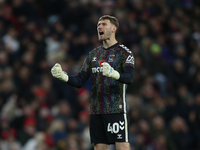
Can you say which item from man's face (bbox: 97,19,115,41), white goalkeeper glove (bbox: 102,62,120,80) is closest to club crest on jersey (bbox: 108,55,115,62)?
man's face (bbox: 97,19,115,41)

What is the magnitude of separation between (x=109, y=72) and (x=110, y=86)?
2.27 ft

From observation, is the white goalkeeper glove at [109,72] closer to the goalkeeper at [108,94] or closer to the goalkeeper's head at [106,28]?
the goalkeeper at [108,94]

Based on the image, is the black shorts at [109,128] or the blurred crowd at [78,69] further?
the blurred crowd at [78,69]

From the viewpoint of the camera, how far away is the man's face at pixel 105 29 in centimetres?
690

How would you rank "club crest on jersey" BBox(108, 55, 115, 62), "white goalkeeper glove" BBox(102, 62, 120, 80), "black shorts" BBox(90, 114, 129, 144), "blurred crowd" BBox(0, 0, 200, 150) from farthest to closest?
1. "blurred crowd" BBox(0, 0, 200, 150)
2. "club crest on jersey" BBox(108, 55, 115, 62)
3. "black shorts" BBox(90, 114, 129, 144)
4. "white goalkeeper glove" BBox(102, 62, 120, 80)

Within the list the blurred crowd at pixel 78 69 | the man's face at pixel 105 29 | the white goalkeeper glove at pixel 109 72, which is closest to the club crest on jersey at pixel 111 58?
the man's face at pixel 105 29

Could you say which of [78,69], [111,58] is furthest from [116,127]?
[78,69]

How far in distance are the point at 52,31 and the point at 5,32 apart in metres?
1.52

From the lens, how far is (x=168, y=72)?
47.8 ft

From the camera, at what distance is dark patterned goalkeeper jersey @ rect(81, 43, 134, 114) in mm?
6730

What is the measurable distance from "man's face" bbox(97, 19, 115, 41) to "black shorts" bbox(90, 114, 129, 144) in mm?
1088

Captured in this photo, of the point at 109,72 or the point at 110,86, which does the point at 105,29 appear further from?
the point at 109,72

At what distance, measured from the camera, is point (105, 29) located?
272 inches

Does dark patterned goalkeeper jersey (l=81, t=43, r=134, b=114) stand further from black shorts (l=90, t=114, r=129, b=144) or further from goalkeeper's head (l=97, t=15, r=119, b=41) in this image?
goalkeeper's head (l=97, t=15, r=119, b=41)
